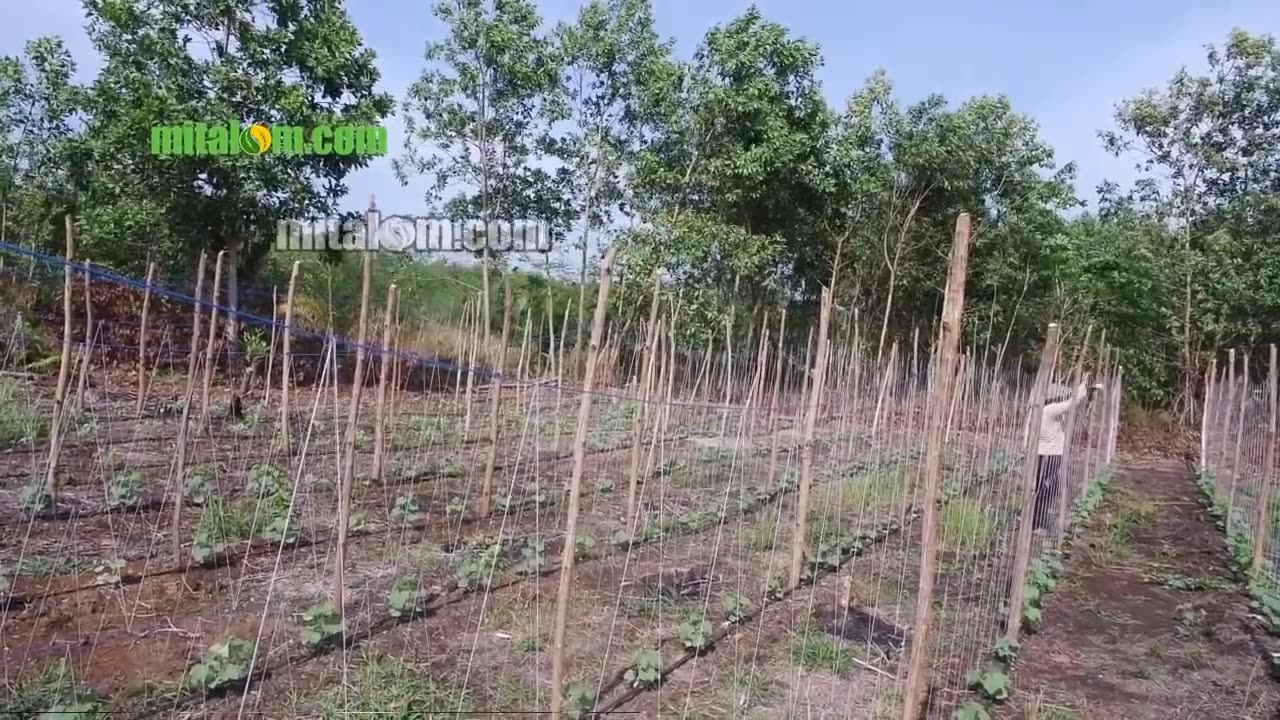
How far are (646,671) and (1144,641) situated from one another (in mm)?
2503

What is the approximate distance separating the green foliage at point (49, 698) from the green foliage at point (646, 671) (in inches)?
62.3

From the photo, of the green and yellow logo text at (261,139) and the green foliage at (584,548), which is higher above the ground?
the green and yellow logo text at (261,139)

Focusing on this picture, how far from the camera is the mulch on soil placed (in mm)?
3248

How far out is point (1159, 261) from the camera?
39.5 feet

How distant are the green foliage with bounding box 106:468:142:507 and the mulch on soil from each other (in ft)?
13.7

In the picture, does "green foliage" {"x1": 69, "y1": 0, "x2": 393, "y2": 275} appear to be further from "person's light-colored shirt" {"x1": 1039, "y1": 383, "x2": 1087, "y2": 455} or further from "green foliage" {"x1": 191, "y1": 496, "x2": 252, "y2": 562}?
"person's light-colored shirt" {"x1": 1039, "y1": 383, "x2": 1087, "y2": 455}

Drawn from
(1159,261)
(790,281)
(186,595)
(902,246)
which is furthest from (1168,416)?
(186,595)

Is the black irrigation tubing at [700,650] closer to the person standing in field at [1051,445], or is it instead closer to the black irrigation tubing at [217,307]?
the black irrigation tubing at [217,307]

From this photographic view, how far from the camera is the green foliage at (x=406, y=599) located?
3334 millimetres

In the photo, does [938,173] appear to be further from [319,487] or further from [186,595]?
[186,595]

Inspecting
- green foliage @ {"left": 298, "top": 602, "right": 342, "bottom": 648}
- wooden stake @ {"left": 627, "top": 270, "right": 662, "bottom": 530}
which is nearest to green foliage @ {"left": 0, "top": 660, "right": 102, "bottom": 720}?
green foliage @ {"left": 298, "top": 602, "right": 342, "bottom": 648}

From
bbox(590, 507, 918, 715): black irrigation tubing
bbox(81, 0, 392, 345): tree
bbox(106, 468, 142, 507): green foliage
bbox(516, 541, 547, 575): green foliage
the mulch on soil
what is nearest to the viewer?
bbox(590, 507, 918, 715): black irrigation tubing

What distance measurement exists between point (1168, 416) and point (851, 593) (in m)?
10.5

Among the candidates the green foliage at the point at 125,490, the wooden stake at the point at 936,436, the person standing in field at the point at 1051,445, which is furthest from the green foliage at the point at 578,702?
→ the person standing in field at the point at 1051,445
